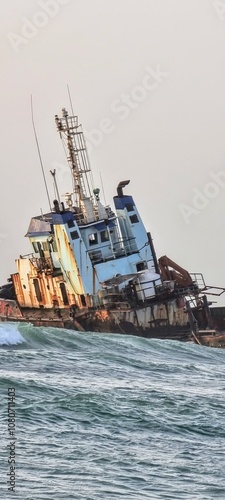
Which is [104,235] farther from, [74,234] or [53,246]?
[53,246]

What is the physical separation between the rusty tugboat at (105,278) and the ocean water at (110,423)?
6.05 metres

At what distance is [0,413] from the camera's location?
38.2 m

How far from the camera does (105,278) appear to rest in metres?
63.8

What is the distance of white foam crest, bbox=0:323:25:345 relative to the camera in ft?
183

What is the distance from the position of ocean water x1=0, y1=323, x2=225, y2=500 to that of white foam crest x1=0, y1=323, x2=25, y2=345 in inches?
7.6

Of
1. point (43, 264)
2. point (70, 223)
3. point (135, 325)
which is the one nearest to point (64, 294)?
point (43, 264)

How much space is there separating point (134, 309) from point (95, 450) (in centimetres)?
2615

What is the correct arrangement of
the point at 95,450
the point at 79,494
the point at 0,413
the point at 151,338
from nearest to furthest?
the point at 79,494
the point at 95,450
the point at 0,413
the point at 151,338

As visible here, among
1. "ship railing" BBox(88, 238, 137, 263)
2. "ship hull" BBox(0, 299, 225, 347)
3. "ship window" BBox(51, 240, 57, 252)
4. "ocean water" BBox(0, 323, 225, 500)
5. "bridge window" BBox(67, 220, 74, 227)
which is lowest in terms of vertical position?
"ocean water" BBox(0, 323, 225, 500)

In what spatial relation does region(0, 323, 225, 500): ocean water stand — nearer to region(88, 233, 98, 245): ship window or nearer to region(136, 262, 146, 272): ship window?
region(88, 233, 98, 245): ship window

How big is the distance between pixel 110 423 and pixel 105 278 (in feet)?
82.0

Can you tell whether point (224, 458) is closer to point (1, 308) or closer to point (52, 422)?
point (52, 422)

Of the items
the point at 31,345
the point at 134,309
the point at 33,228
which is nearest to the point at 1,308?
the point at 33,228

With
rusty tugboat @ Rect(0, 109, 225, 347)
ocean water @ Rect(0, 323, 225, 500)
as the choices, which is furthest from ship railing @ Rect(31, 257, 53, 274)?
ocean water @ Rect(0, 323, 225, 500)
